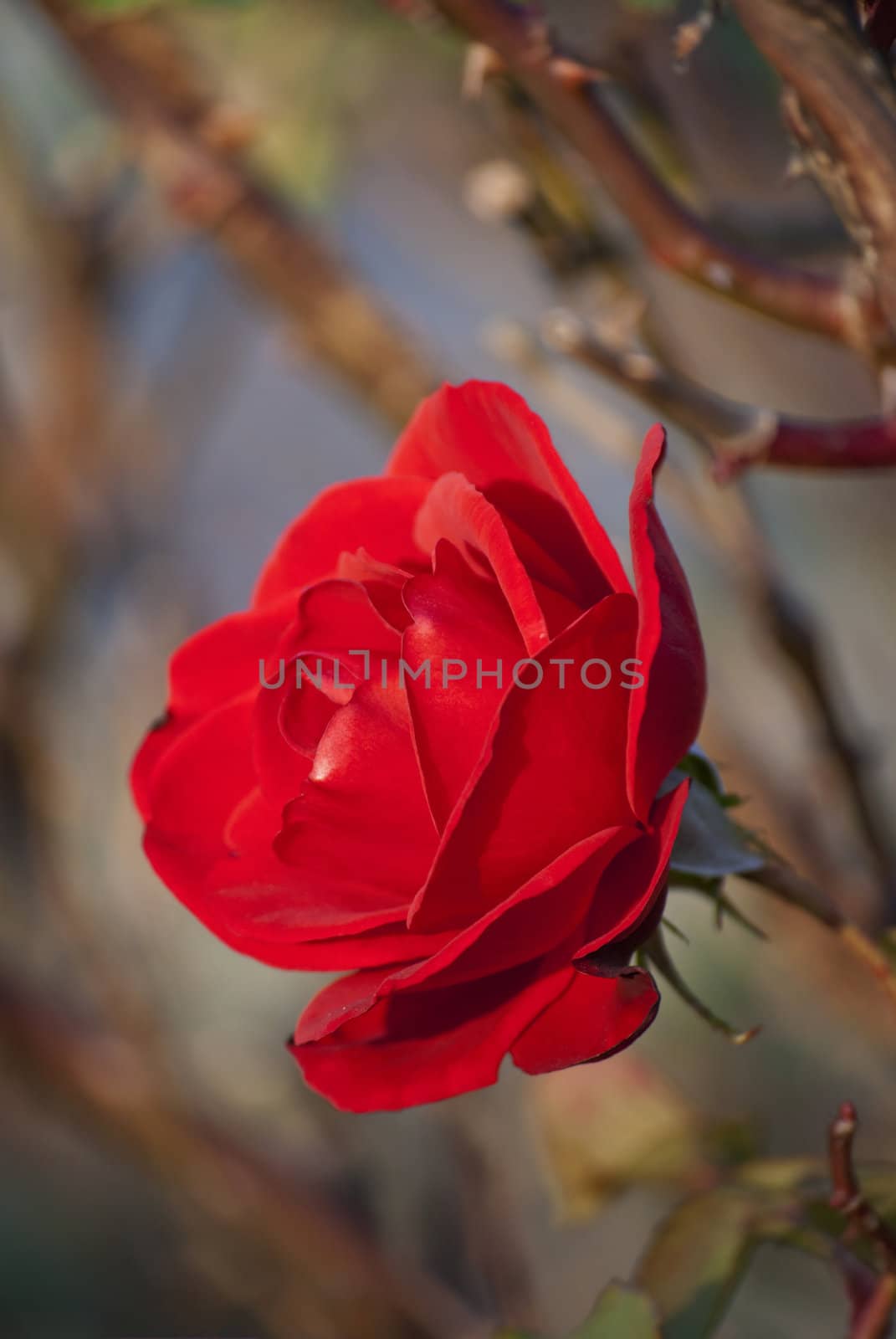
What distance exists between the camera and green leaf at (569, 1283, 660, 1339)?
0.25 meters

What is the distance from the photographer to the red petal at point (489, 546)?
0.63 feet

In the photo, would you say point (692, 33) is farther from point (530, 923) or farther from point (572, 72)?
point (530, 923)

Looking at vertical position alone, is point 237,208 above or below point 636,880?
above

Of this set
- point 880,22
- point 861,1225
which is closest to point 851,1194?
point 861,1225

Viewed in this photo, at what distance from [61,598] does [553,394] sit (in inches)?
19.2

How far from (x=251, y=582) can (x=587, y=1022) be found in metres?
1.09

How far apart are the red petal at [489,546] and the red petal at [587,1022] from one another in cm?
6

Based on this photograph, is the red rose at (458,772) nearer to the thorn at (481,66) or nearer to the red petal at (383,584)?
the red petal at (383,584)

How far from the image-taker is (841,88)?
0.67 ft

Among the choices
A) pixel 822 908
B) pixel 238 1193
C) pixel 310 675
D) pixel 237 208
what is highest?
pixel 237 208

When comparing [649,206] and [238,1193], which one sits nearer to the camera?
[649,206]

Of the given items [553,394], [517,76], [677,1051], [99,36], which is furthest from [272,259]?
[677,1051]

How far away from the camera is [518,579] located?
0.19 meters

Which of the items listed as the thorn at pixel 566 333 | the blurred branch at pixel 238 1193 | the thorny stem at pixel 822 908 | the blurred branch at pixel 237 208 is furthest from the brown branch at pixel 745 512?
the blurred branch at pixel 238 1193
